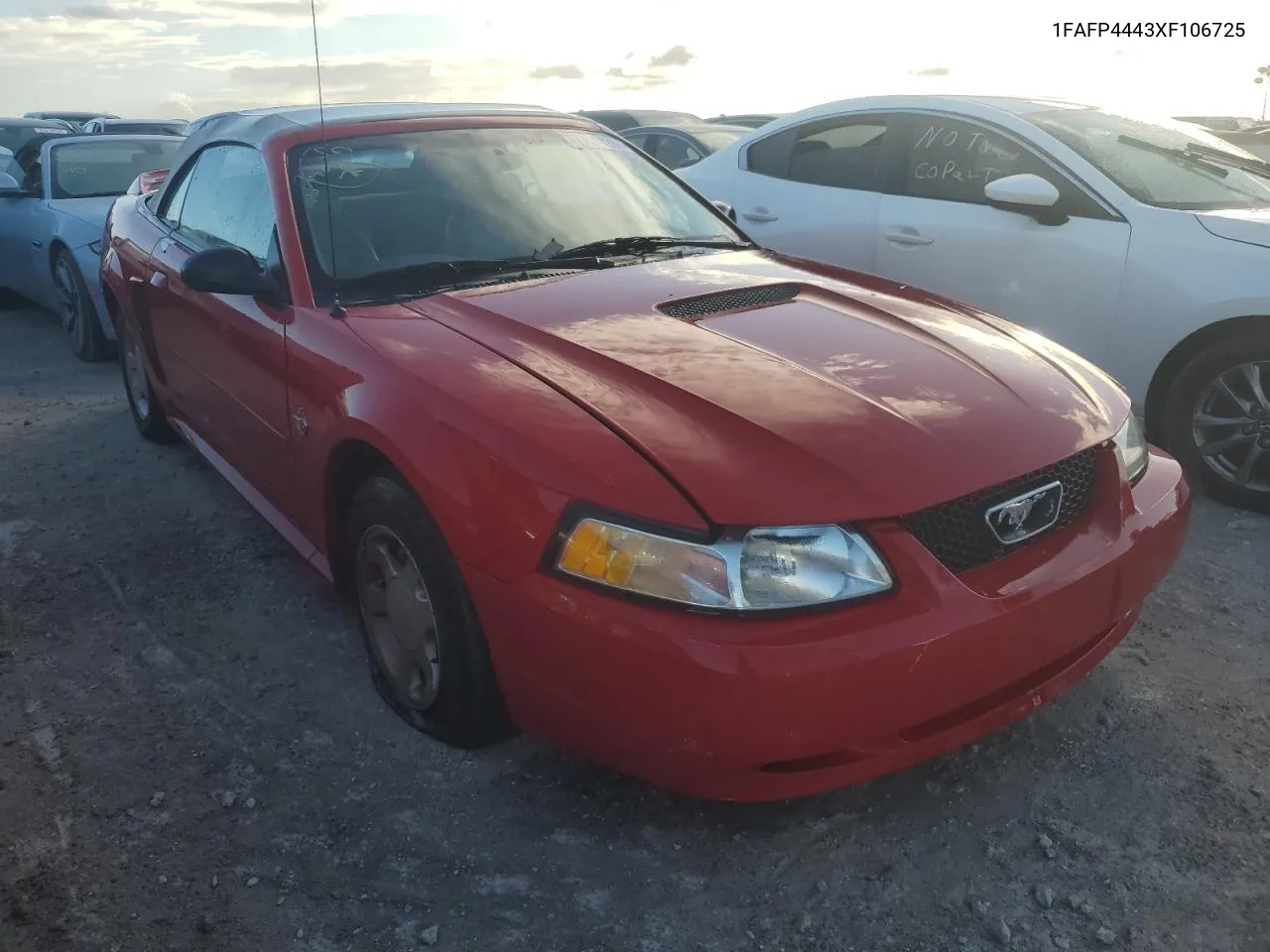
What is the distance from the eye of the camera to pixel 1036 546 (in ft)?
7.23

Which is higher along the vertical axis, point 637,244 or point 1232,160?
point 1232,160

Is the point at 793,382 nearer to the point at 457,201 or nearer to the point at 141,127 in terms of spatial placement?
the point at 457,201

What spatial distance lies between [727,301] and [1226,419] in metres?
2.26

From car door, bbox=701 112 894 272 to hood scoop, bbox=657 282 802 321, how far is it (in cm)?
215

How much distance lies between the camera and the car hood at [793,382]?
2.02 metres

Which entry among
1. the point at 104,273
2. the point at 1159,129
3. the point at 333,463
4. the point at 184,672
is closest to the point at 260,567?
the point at 184,672

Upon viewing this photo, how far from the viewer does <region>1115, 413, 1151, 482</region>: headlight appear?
2.53 meters

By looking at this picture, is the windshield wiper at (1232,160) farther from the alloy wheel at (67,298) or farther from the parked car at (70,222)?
the alloy wheel at (67,298)

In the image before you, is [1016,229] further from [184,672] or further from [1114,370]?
[184,672]

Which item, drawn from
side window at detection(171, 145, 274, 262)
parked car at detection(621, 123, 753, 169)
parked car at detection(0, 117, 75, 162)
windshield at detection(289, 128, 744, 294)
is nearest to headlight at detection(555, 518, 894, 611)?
windshield at detection(289, 128, 744, 294)

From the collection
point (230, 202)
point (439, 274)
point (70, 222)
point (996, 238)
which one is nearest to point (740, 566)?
point (439, 274)

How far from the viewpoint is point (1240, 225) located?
391 cm

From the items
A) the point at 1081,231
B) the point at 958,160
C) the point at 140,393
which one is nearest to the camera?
the point at 1081,231

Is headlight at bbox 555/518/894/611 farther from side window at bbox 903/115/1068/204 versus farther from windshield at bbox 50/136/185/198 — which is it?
windshield at bbox 50/136/185/198
